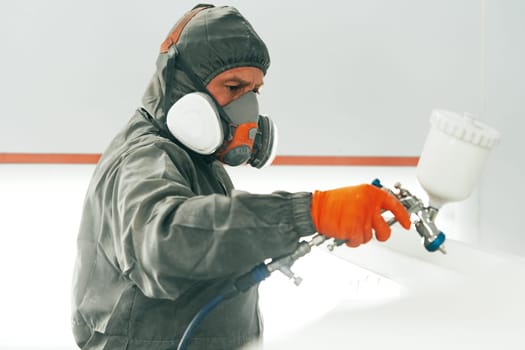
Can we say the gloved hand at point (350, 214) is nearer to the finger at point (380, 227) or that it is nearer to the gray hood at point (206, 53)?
the finger at point (380, 227)

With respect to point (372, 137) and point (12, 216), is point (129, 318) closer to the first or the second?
point (12, 216)

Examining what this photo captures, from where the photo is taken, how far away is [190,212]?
3.13 ft

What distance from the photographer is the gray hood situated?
1.29 metres

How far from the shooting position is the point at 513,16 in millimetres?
2584

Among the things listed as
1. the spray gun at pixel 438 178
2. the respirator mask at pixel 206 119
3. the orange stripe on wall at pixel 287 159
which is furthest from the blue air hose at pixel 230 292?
→ the orange stripe on wall at pixel 287 159

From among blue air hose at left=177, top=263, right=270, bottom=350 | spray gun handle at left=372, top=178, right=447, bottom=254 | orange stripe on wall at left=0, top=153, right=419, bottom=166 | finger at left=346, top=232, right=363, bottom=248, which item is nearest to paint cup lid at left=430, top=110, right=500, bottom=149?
spray gun handle at left=372, top=178, right=447, bottom=254

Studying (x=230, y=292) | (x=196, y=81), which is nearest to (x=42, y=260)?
(x=196, y=81)

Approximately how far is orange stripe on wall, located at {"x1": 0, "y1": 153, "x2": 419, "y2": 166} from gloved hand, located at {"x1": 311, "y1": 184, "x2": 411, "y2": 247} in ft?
4.86

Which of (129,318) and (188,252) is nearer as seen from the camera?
(188,252)

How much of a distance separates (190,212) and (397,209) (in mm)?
332

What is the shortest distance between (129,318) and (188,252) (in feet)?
1.07

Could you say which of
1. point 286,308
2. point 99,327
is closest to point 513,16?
point 286,308

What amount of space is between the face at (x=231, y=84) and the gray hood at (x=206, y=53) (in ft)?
0.03

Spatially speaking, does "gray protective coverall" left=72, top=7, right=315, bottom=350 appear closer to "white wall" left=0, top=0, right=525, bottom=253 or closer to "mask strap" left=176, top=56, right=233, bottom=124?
"mask strap" left=176, top=56, right=233, bottom=124
